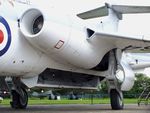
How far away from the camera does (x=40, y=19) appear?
14.2m

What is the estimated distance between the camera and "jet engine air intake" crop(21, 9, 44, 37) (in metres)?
13.9

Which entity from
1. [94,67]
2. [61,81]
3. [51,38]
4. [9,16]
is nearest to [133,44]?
[94,67]

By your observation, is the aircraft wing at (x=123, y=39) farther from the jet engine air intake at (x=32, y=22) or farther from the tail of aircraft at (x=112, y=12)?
the jet engine air intake at (x=32, y=22)

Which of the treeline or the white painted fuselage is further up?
the treeline

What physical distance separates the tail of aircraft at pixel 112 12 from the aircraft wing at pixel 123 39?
1.01m

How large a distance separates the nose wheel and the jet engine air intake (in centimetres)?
463

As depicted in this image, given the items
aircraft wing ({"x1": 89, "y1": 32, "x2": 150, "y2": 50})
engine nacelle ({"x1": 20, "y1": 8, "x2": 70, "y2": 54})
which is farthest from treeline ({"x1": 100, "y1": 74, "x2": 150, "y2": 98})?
engine nacelle ({"x1": 20, "y1": 8, "x2": 70, "y2": 54})

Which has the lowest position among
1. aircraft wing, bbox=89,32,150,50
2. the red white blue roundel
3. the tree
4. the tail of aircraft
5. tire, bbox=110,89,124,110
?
tire, bbox=110,89,124,110

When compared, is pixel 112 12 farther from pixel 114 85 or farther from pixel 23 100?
pixel 23 100

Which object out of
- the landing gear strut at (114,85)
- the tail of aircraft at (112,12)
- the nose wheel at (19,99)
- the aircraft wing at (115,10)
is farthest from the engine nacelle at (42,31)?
the nose wheel at (19,99)

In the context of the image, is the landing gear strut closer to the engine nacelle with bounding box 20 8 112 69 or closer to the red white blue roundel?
the engine nacelle with bounding box 20 8 112 69

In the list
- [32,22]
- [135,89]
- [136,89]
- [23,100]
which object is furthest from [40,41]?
[136,89]

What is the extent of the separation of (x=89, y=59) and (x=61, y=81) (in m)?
1.90

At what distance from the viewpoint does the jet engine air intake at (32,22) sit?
13.9m
